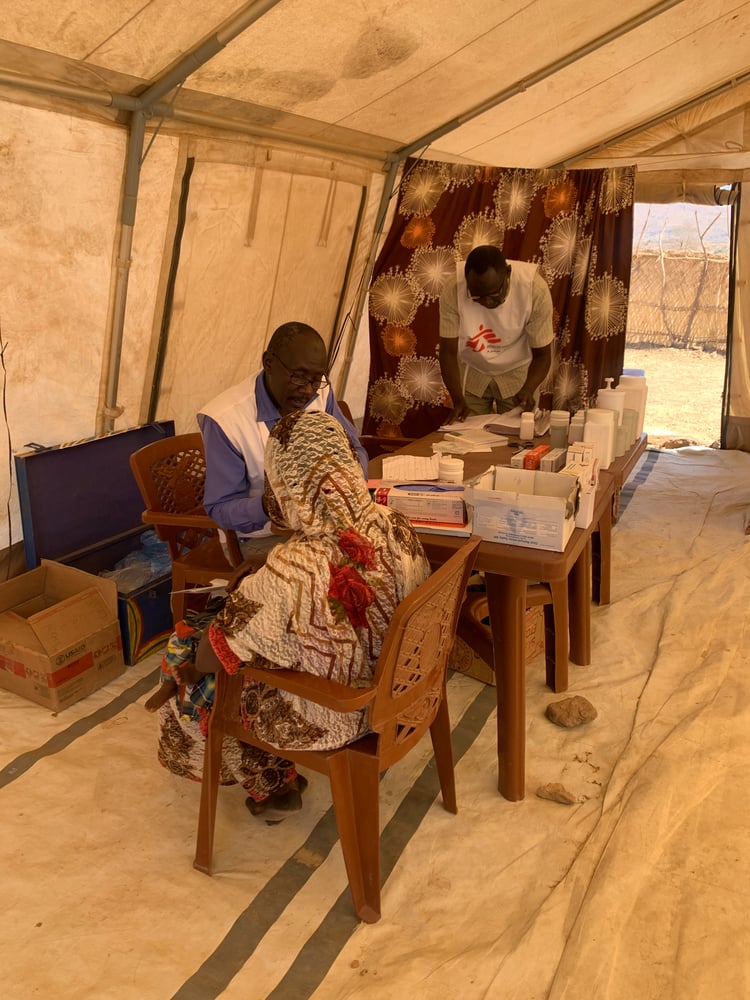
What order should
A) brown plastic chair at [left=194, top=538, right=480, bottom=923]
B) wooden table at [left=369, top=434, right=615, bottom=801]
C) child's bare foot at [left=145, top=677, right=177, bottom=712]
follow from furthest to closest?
wooden table at [left=369, top=434, right=615, bottom=801]
child's bare foot at [left=145, top=677, right=177, bottom=712]
brown plastic chair at [left=194, top=538, right=480, bottom=923]

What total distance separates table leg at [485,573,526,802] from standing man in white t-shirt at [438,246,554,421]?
1523 millimetres

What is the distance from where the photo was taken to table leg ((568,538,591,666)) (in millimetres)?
2789

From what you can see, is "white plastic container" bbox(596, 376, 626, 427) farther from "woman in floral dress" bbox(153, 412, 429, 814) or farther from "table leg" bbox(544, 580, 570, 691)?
"woman in floral dress" bbox(153, 412, 429, 814)

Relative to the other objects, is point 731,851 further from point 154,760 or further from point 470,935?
point 154,760

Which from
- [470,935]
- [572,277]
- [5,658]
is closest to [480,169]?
[572,277]

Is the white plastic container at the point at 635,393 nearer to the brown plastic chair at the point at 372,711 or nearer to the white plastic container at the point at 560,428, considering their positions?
the white plastic container at the point at 560,428

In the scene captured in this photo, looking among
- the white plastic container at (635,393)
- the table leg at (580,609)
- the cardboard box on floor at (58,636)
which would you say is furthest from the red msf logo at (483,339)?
the cardboard box on floor at (58,636)

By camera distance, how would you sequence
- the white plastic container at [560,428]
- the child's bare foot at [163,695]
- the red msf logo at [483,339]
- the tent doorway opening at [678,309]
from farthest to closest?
1. the tent doorway opening at [678,309]
2. the red msf logo at [483,339]
3. the white plastic container at [560,428]
4. the child's bare foot at [163,695]

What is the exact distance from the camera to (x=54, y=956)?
1646 mm

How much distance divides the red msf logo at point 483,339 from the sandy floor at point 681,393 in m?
2.94

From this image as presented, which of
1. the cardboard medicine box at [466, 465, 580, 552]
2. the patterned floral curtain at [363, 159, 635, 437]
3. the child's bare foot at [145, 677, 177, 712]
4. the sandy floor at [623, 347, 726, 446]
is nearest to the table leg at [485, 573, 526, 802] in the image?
the cardboard medicine box at [466, 465, 580, 552]

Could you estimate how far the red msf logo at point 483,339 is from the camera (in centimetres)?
359

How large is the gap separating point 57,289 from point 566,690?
A: 2.37 m

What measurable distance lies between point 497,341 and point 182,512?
171 cm
